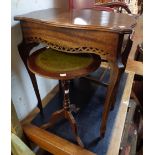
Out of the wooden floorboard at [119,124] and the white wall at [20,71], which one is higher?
the white wall at [20,71]

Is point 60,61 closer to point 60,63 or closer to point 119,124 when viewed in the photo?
point 60,63

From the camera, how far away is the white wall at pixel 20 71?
106 centimetres

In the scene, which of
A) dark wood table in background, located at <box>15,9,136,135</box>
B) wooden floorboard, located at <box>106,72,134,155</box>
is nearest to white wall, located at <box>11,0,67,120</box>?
dark wood table in background, located at <box>15,9,136,135</box>

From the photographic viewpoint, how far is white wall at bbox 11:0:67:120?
1.06 meters

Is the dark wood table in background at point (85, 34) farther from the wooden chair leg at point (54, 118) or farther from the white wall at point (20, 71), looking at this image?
the wooden chair leg at point (54, 118)

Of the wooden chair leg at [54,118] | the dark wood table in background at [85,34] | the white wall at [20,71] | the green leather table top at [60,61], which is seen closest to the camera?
the dark wood table in background at [85,34]

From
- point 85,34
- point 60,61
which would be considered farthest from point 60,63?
point 85,34

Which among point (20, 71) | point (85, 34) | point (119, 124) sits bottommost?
point (119, 124)

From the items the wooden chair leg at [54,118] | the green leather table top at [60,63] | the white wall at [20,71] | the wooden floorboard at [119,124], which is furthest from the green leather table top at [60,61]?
the wooden floorboard at [119,124]

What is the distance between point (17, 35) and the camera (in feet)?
3.61

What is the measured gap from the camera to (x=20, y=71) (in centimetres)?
120
